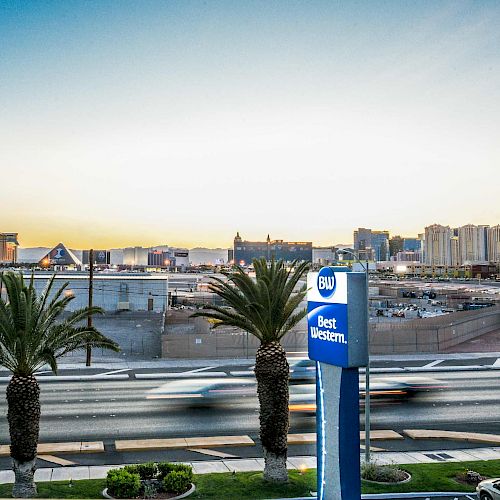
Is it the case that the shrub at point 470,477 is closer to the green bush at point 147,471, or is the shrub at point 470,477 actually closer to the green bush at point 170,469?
the green bush at point 170,469

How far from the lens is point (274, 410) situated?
18.7m

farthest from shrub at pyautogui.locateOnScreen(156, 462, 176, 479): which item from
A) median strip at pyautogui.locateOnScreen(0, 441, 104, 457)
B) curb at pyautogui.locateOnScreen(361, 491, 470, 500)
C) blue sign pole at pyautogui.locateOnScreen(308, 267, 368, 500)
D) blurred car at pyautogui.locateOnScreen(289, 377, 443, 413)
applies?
blurred car at pyautogui.locateOnScreen(289, 377, 443, 413)

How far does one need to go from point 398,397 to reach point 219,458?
15739 millimetres

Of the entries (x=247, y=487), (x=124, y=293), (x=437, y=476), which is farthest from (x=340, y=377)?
(x=124, y=293)

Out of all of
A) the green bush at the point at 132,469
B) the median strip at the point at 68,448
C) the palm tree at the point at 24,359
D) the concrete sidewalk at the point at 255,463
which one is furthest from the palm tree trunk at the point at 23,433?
the median strip at the point at 68,448

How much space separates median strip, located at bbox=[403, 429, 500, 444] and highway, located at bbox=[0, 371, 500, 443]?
951mm

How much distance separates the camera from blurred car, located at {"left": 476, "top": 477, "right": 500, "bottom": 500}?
655 inches

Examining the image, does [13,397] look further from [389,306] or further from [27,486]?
[389,306]

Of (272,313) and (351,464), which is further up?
(272,313)

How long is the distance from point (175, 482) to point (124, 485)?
165 centimetres

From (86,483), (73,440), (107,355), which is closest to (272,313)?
(86,483)

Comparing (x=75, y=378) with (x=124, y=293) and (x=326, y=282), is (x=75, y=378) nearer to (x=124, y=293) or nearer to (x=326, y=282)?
(x=326, y=282)

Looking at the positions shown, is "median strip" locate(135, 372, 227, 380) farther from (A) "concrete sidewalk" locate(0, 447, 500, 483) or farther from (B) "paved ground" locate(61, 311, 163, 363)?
(A) "concrete sidewalk" locate(0, 447, 500, 483)

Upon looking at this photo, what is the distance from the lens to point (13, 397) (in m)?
17.4
